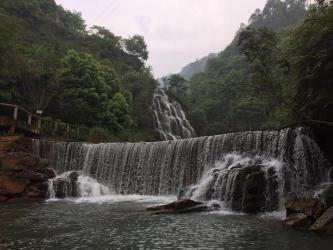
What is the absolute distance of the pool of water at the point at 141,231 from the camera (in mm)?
11133

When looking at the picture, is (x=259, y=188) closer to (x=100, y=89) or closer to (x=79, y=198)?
(x=79, y=198)

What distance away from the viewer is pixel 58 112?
37.7 m

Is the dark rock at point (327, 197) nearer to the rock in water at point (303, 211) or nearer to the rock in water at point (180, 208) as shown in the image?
the rock in water at point (303, 211)

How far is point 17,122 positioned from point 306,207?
20.3 metres

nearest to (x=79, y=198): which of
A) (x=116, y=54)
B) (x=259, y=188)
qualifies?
(x=259, y=188)

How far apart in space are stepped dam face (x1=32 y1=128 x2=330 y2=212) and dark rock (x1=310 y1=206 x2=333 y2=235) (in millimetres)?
3965

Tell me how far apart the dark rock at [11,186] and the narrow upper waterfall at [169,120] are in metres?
23.8

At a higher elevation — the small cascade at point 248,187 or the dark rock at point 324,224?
the small cascade at point 248,187

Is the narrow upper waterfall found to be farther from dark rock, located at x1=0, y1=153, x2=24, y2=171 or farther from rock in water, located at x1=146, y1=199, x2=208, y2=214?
rock in water, located at x1=146, y1=199, x2=208, y2=214

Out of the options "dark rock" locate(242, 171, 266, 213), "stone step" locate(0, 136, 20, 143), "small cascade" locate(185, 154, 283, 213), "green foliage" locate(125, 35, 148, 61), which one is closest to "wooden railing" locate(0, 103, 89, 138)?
"stone step" locate(0, 136, 20, 143)

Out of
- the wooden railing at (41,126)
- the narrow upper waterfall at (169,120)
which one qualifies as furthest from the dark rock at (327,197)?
the narrow upper waterfall at (169,120)

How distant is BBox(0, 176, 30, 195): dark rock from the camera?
2185 centimetres

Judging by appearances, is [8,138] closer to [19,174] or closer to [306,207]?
[19,174]

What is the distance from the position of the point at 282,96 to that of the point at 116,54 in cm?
5351
